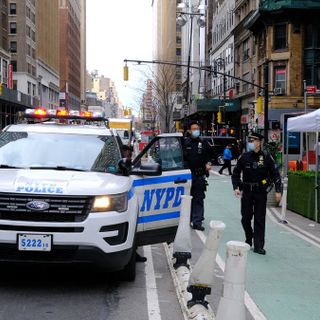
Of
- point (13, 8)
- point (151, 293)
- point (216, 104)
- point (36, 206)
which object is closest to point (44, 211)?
point (36, 206)

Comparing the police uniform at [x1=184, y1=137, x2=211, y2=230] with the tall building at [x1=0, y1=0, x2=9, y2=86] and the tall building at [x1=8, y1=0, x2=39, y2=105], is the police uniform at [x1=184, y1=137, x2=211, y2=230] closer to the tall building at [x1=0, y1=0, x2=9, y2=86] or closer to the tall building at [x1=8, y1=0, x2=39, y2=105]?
the tall building at [x1=0, y1=0, x2=9, y2=86]

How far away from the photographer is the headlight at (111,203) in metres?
5.67

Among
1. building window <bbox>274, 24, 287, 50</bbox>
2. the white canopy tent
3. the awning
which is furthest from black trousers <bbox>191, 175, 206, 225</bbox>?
the awning

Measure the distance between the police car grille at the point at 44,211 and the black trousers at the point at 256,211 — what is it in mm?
3634

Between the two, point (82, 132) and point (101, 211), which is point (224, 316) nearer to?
point (101, 211)

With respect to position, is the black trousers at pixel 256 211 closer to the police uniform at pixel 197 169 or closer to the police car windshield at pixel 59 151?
the police uniform at pixel 197 169

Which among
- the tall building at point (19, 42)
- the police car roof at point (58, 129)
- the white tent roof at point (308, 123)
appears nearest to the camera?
the police car roof at point (58, 129)

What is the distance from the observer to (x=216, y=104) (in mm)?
52375

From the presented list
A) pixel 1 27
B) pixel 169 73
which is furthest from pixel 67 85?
pixel 169 73

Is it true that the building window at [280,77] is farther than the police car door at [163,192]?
Yes

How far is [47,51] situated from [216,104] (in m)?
64.0

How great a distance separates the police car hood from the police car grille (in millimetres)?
62

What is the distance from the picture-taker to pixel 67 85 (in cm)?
14000

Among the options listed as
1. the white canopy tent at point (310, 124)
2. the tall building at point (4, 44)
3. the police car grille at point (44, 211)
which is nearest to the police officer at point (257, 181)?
the police car grille at point (44, 211)
